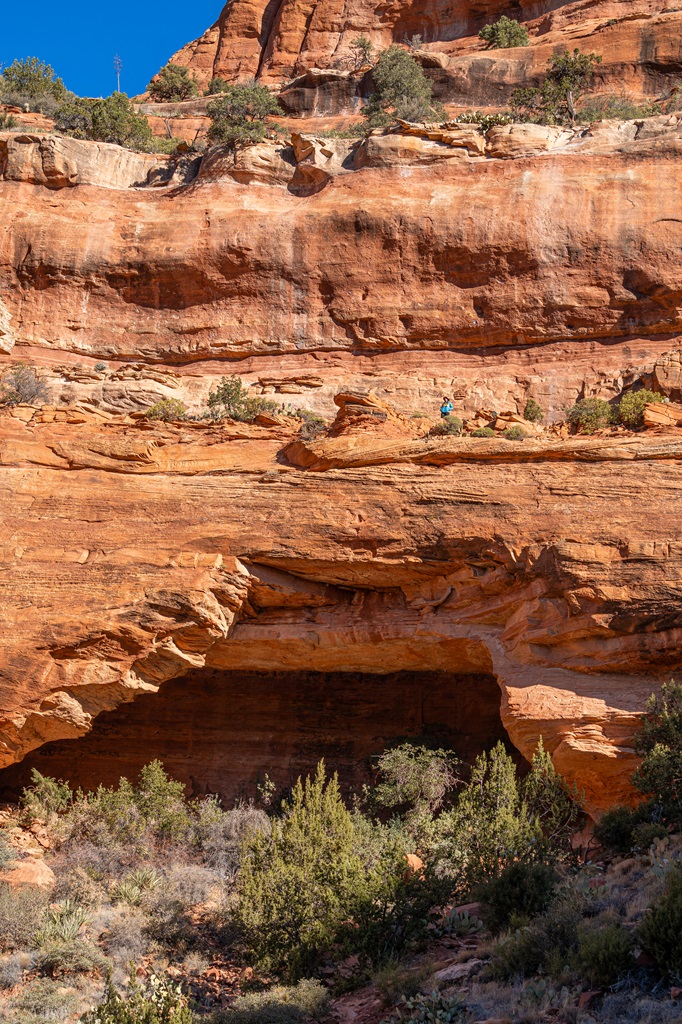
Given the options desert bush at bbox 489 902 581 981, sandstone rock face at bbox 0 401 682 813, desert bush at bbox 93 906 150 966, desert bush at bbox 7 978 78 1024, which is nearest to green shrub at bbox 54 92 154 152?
sandstone rock face at bbox 0 401 682 813

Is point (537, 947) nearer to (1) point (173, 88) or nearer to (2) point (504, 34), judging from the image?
(2) point (504, 34)

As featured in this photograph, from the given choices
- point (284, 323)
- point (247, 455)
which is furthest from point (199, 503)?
point (284, 323)

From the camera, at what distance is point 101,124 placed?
2675cm

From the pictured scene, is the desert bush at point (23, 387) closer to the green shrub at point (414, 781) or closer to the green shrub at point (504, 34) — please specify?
the green shrub at point (414, 781)

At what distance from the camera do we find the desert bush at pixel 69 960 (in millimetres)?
9797

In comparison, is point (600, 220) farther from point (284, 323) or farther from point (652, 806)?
point (652, 806)

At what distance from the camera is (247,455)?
13945 millimetres

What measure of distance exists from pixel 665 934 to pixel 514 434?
7921 mm

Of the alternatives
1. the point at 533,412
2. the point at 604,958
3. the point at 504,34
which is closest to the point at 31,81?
the point at 504,34

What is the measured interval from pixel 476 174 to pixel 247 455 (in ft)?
34.9

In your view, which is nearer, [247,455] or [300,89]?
[247,455]

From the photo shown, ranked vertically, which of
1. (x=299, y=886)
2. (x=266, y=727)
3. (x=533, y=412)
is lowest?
(x=299, y=886)

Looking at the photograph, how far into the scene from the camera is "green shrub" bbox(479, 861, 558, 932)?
878cm

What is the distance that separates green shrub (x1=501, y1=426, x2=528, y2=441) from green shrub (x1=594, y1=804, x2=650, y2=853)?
214 inches
